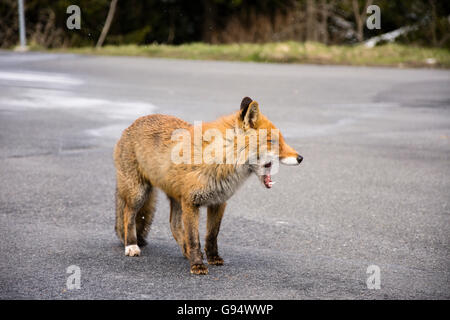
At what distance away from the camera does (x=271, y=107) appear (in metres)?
12.7

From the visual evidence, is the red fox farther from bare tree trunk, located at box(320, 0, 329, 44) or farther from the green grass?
bare tree trunk, located at box(320, 0, 329, 44)

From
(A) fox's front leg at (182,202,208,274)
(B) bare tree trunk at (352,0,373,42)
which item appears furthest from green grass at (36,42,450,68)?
(A) fox's front leg at (182,202,208,274)

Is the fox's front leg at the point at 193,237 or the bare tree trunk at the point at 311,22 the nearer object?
the fox's front leg at the point at 193,237

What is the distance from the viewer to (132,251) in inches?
205

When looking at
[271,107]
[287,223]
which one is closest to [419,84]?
[271,107]

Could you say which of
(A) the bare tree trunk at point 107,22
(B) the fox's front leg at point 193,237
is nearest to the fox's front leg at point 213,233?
(B) the fox's front leg at point 193,237

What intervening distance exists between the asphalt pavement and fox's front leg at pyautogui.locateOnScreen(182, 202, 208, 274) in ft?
0.31

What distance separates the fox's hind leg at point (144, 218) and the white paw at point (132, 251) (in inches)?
9.4

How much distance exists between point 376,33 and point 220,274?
75.3ft

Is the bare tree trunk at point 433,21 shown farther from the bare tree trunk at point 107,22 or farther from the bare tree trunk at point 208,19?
the bare tree trunk at point 107,22

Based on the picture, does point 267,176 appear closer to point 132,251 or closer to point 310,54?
point 132,251

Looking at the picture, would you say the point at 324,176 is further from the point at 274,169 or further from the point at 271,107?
the point at 271,107

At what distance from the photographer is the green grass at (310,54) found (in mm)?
18797

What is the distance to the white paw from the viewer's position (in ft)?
17.1
